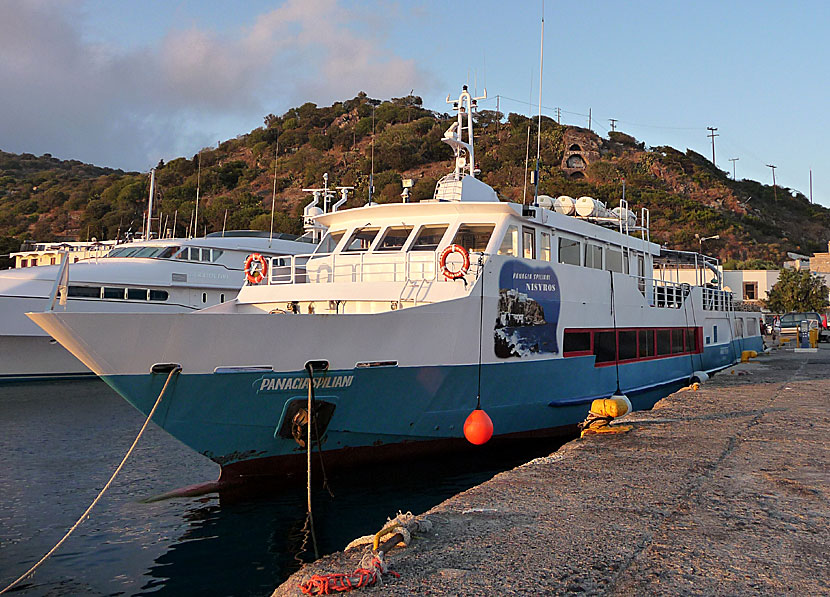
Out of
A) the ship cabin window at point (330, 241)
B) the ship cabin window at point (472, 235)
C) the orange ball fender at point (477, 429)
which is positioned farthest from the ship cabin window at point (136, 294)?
the orange ball fender at point (477, 429)

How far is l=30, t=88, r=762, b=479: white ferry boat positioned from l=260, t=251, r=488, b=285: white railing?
0.04 m

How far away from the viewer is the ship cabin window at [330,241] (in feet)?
39.8

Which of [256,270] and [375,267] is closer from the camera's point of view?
[375,267]

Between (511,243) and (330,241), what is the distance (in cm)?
344

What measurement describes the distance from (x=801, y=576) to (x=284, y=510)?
623cm

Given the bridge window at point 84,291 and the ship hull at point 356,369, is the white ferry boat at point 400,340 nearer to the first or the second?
the ship hull at point 356,369

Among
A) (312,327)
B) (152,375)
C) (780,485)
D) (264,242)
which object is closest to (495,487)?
(780,485)

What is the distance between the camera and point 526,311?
411 inches

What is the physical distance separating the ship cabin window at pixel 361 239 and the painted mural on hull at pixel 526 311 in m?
2.82

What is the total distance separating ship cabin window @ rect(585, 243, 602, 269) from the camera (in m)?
12.8

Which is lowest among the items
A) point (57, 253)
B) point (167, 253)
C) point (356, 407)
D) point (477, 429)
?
point (477, 429)

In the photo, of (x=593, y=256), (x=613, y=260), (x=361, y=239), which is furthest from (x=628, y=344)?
(x=361, y=239)

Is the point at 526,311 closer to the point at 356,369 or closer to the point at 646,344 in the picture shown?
the point at 356,369

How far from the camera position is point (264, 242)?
2845 centimetres
